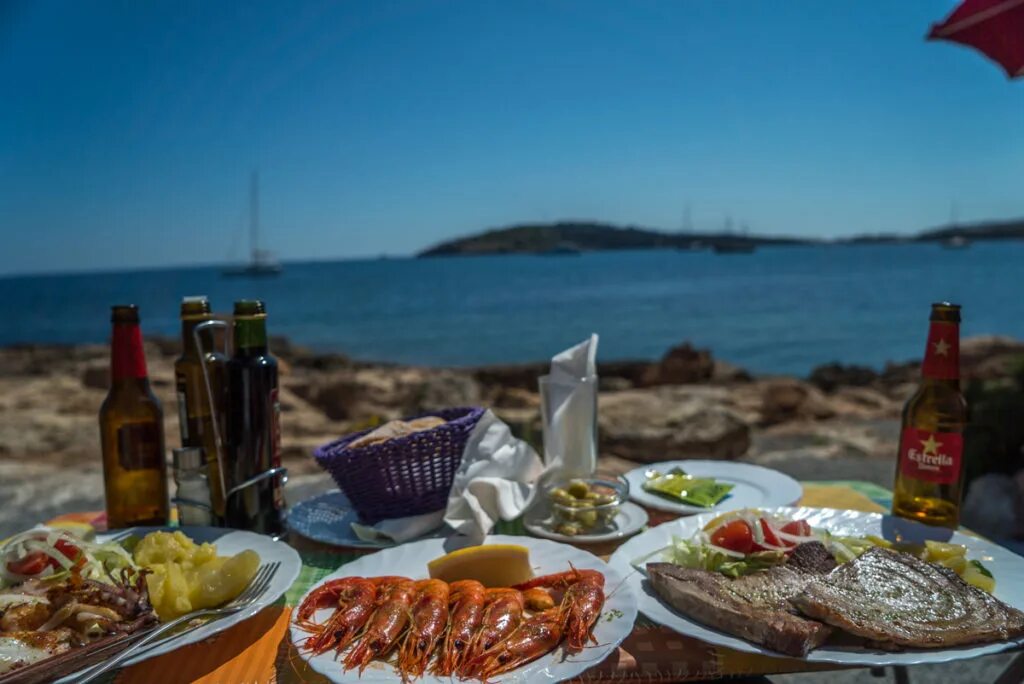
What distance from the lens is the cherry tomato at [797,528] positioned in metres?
2.11

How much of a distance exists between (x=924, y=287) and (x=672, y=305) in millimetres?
22469

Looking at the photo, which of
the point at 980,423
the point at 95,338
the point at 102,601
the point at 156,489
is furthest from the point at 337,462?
the point at 95,338

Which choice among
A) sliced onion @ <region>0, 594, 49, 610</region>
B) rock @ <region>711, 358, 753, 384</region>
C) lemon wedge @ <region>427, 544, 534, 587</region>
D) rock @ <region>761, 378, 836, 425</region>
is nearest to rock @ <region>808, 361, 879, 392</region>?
rock @ <region>711, 358, 753, 384</region>

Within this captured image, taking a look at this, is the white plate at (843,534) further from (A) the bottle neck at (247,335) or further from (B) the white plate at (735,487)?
(A) the bottle neck at (247,335)

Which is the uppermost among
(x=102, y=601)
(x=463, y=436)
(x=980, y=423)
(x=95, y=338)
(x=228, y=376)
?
(x=228, y=376)

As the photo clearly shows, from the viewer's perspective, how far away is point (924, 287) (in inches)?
2349

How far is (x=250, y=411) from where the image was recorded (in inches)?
86.7

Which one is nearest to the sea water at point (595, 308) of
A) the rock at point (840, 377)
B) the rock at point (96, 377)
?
the rock at point (840, 377)

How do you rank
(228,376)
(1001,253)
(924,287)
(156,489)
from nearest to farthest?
(228,376) < (156,489) < (924,287) < (1001,253)

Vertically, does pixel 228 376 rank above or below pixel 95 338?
above

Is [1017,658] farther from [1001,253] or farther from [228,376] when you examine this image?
[1001,253]

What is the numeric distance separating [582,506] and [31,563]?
1.53 m

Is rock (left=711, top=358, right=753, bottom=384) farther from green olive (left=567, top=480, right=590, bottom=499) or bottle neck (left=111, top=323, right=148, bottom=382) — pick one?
bottle neck (left=111, top=323, right=148, bottom=382)

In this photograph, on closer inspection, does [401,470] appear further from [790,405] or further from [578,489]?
[790,405]
